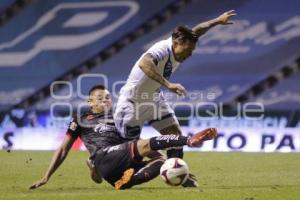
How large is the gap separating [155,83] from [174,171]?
4.89ft

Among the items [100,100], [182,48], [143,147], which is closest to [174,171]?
[143,147]

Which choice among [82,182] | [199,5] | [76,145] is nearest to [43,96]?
[76,145]

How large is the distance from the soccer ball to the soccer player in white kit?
62 cm

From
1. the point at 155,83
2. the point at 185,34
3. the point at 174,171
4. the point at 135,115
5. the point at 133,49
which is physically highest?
the point at 185,34

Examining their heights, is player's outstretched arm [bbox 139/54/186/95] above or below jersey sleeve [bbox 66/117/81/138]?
above

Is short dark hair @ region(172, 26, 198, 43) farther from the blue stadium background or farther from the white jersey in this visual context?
the blue stadium background

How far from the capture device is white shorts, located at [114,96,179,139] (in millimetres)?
10469

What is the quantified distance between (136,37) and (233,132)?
444 centimetres

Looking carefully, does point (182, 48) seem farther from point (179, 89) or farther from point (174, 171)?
point (174, 171)

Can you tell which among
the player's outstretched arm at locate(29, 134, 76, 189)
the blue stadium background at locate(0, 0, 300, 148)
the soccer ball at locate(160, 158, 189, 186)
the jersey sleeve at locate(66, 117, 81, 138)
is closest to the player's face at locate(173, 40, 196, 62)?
the soccer ball at locate(160, 158, 189, 186)

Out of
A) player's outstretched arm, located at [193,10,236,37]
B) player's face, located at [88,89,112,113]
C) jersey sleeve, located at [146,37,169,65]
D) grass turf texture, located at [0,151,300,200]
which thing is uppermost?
player's outstretched arm, located at [193,10,236,37]

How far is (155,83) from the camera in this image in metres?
10.3

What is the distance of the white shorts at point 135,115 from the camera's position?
10.5 metres

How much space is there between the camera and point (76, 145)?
20.7 m
